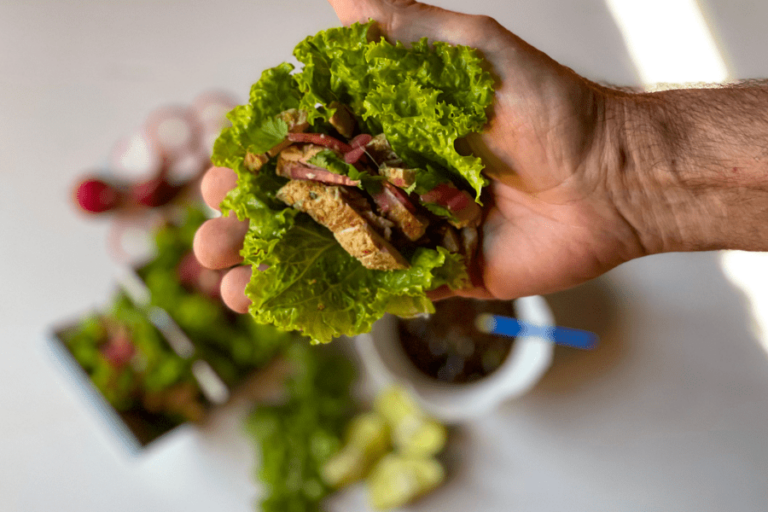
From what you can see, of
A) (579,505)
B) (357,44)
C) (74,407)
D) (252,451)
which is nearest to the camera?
(357,44)

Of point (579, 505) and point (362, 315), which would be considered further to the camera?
point (579, 505)

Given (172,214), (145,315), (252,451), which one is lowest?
(252,451)

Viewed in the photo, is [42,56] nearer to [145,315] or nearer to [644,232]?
[145,315]

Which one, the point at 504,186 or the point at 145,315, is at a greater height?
the point at 145,315

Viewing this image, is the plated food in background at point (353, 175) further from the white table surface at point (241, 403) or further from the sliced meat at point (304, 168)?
the white table surface at point (241, 403)

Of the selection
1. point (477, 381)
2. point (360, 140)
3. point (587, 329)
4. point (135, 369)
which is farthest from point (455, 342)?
point (135, 369)

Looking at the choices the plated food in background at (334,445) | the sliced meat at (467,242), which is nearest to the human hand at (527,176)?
the sliced meat at (467,242)

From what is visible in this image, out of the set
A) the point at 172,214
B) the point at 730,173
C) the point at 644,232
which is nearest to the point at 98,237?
the point at 172,214

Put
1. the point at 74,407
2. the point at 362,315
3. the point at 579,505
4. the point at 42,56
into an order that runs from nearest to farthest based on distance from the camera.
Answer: the point at 362,315, the point at 579,505, the point at 74,407, the point at 42,56
